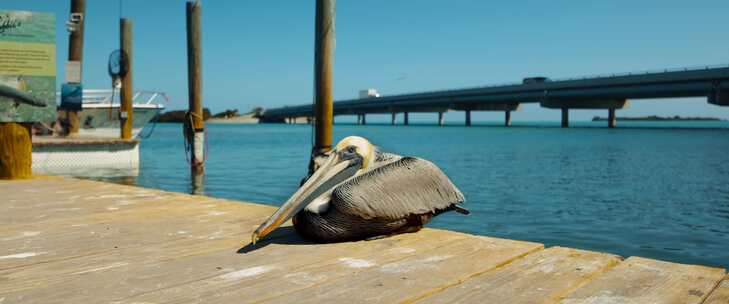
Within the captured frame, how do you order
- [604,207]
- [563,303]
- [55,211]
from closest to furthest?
1. [563,303]
2. [55,211]
3. [604,207]

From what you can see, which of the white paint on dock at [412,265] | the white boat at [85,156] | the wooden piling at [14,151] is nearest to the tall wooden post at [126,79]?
the white boat at [85,156]

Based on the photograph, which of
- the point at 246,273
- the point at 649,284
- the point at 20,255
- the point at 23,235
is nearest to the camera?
the point at 649,284

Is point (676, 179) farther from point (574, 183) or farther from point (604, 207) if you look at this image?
point (604, 207)

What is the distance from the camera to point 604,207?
1237 cm

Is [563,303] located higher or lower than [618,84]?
lower

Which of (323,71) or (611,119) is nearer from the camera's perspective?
(323,71)

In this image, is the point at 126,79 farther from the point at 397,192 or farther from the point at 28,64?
the point at 397,192

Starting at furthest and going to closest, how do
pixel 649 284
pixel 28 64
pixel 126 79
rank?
pixel 126 79, pixel 28 64, pixel 649 284

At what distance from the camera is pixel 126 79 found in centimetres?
1833

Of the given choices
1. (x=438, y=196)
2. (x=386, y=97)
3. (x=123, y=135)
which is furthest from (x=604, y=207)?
(x=386, y=97)

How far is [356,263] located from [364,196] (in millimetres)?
591

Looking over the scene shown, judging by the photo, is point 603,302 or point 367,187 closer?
point 603,302

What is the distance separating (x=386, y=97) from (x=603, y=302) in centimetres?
9705

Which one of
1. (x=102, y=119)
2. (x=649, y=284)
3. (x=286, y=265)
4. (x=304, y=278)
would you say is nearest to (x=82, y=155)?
(x=102, y=119)
